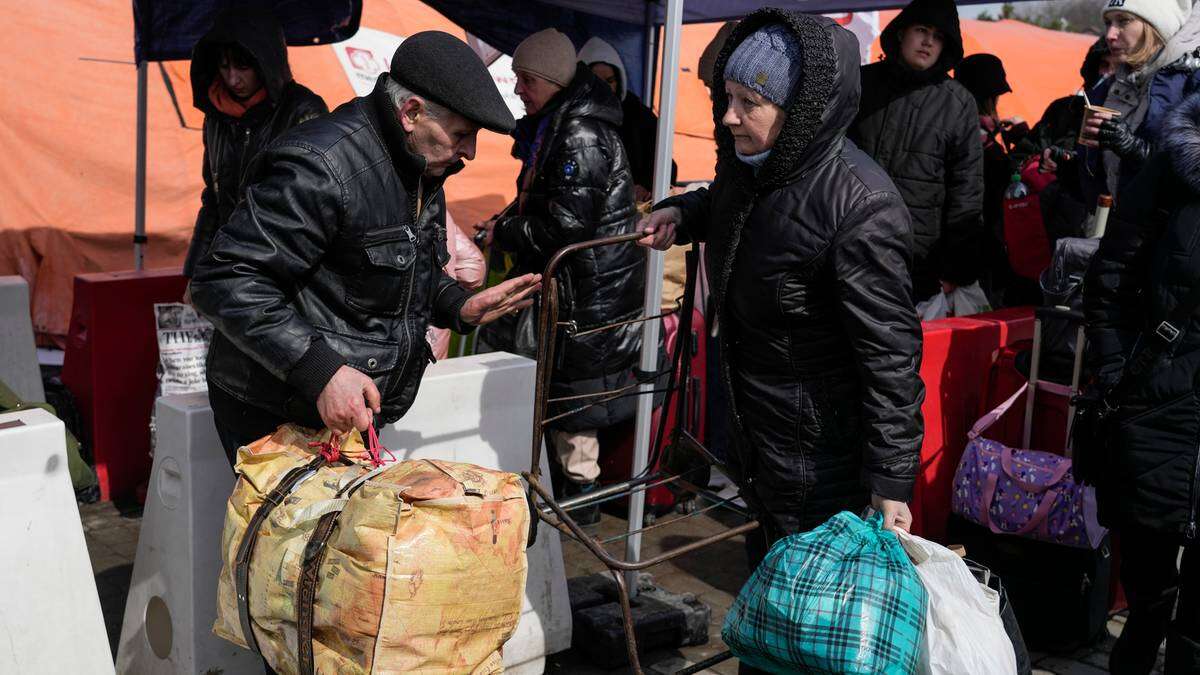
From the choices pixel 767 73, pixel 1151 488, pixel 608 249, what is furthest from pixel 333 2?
pixel 1151 488

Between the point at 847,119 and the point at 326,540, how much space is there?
1.54 metres

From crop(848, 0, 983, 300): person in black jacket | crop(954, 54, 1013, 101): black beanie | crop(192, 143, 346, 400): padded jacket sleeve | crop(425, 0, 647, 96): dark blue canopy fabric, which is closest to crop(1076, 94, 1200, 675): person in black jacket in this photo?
crop(848, 0, 983, 300): person in black jacket

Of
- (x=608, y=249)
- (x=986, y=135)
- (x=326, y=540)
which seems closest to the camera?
(x=326, y=540)

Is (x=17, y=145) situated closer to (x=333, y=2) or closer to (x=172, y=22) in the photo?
(x=172, y=22)

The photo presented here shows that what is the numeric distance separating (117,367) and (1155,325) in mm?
4316

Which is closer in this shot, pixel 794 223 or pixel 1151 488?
pixel 794 223

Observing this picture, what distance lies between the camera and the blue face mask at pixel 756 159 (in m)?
2.66

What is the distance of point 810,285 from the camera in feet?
8.63

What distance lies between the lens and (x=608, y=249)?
16.0ft

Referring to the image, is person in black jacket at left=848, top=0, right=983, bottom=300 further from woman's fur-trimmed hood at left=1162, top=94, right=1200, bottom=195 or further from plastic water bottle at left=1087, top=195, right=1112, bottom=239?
woman's fur-trimmed hood at left=1162, top=94, right=1200, bottom=195

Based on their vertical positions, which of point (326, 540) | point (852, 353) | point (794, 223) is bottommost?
point (326, 540)

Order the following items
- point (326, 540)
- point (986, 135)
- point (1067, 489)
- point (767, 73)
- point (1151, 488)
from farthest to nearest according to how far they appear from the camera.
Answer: point (986, 135) < point (1067, 489) < point (1151, 488) < point (767, 73) < point (326, 540)

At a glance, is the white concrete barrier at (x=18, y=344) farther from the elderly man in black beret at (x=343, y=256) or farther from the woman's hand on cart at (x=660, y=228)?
the woman's hand on cart at (x=660, y=228)

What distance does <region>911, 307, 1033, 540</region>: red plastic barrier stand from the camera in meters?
4.47
